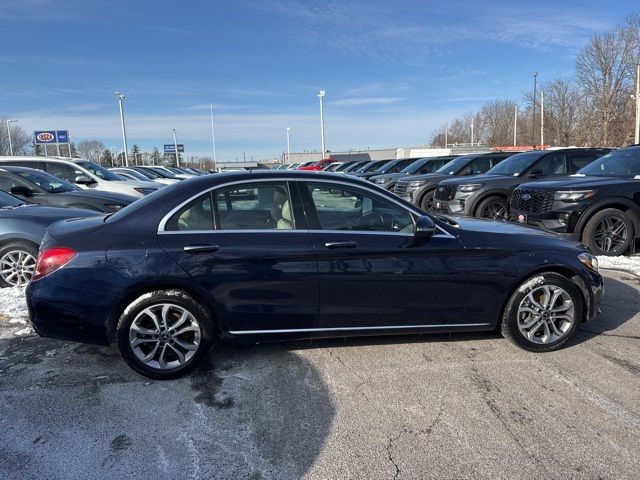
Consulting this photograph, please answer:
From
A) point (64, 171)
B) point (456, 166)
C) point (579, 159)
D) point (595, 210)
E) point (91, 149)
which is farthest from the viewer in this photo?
point (91, 149)

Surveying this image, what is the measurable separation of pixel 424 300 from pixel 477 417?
1.04m

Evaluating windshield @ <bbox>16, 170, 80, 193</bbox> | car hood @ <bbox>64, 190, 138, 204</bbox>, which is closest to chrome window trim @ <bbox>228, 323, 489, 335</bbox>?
car hood @ <bbox>64, 190, 138, 204</bbox>

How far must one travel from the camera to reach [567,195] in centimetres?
732

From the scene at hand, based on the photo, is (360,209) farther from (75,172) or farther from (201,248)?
(75,172)

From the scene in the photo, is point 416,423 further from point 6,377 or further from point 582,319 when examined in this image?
point 6,377

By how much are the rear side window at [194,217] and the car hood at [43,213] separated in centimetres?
270

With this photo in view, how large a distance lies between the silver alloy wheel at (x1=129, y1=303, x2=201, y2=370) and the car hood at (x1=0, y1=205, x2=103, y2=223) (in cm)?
279

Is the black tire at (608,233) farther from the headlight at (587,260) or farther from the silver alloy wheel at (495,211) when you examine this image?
the headlight at (587,260)

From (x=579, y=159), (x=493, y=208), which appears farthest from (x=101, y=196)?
(x=579, y=159)

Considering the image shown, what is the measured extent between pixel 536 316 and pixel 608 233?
4316 millimetres

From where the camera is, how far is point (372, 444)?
9.29 feet

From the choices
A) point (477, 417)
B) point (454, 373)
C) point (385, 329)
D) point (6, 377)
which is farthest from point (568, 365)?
point (6, 377)

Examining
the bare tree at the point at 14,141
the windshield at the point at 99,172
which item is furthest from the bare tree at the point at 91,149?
the windshield at the point at 99,172

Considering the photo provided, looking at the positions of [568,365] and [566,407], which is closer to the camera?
[566,407]
